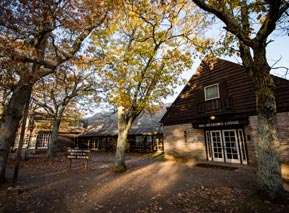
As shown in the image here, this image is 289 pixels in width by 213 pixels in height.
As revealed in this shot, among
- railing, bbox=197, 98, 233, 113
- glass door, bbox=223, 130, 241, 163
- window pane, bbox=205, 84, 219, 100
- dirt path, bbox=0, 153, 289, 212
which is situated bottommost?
dirt path, bbox=0, 153, 289, 212

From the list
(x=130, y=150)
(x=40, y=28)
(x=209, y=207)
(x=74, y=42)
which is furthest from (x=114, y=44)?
(x=130, y=150)

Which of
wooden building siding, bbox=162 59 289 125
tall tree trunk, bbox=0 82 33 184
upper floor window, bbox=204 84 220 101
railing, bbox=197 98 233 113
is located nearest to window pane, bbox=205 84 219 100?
upper floor window, bbox=204 84 220 101

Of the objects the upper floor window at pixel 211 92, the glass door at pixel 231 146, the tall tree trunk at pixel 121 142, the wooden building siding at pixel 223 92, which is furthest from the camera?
the upper floor window at pixel 211 92

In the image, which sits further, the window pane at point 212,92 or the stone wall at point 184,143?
the stone wall at point 184,143

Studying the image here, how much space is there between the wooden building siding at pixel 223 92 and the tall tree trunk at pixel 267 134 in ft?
18.4

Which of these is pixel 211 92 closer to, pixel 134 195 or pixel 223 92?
pixel 223 92

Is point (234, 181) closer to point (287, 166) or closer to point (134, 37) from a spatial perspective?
point (287, 166)

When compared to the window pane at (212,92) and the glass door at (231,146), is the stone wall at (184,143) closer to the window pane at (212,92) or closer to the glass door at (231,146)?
the glass door at (231,146)

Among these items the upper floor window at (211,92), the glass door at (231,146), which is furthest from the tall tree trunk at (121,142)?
the glass door at (231,146)

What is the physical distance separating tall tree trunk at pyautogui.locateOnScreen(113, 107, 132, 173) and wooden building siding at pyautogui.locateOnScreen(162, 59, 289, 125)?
501 cm

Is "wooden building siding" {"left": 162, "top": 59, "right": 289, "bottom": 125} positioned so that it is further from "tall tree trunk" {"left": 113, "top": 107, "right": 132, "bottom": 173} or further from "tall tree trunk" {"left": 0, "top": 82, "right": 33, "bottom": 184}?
"tall tree trunk" {"left": 0, "top": 82, "right": 33, "bottom": 184}

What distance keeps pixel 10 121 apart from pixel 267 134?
10.1m

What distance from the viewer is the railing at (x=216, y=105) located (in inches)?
453

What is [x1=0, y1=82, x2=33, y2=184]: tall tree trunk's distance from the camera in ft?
22.6
